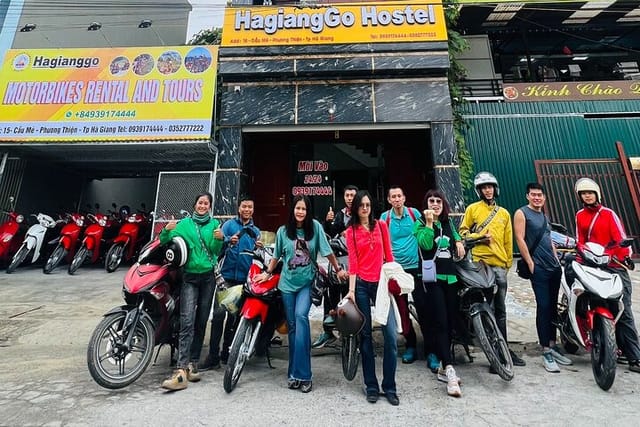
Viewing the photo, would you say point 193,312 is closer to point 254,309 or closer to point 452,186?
point 254,309

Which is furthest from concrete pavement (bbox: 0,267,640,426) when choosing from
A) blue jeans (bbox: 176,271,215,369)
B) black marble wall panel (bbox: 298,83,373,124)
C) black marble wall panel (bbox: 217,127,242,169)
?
black marble wall panel (bbox: 298,83,373,124)

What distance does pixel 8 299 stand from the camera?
Answer: 4.82m

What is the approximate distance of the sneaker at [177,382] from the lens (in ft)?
7.70

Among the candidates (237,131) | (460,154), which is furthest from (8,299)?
(460,154)

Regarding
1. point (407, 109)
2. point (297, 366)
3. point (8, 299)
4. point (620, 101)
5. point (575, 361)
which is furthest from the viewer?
point (620, 101)

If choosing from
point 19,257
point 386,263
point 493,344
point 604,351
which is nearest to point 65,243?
point 19,257

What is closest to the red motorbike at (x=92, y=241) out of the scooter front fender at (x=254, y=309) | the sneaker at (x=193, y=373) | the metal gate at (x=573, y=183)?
the sneaker at (x=193, y=373)

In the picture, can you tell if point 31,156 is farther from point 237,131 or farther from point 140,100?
point 237,131

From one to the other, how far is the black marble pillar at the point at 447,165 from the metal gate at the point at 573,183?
100 inches

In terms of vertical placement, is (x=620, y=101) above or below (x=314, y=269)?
above

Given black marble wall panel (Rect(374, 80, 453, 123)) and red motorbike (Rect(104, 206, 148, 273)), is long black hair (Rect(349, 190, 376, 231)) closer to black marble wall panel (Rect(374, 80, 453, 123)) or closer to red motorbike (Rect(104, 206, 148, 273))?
black marble wall panel (Rect(374, 80, 453, 123))

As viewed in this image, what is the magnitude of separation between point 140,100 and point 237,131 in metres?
2.26

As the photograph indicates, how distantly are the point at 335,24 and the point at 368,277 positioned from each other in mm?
6280

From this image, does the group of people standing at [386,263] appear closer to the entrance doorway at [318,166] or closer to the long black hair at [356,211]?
the long black hair at [356,211]
